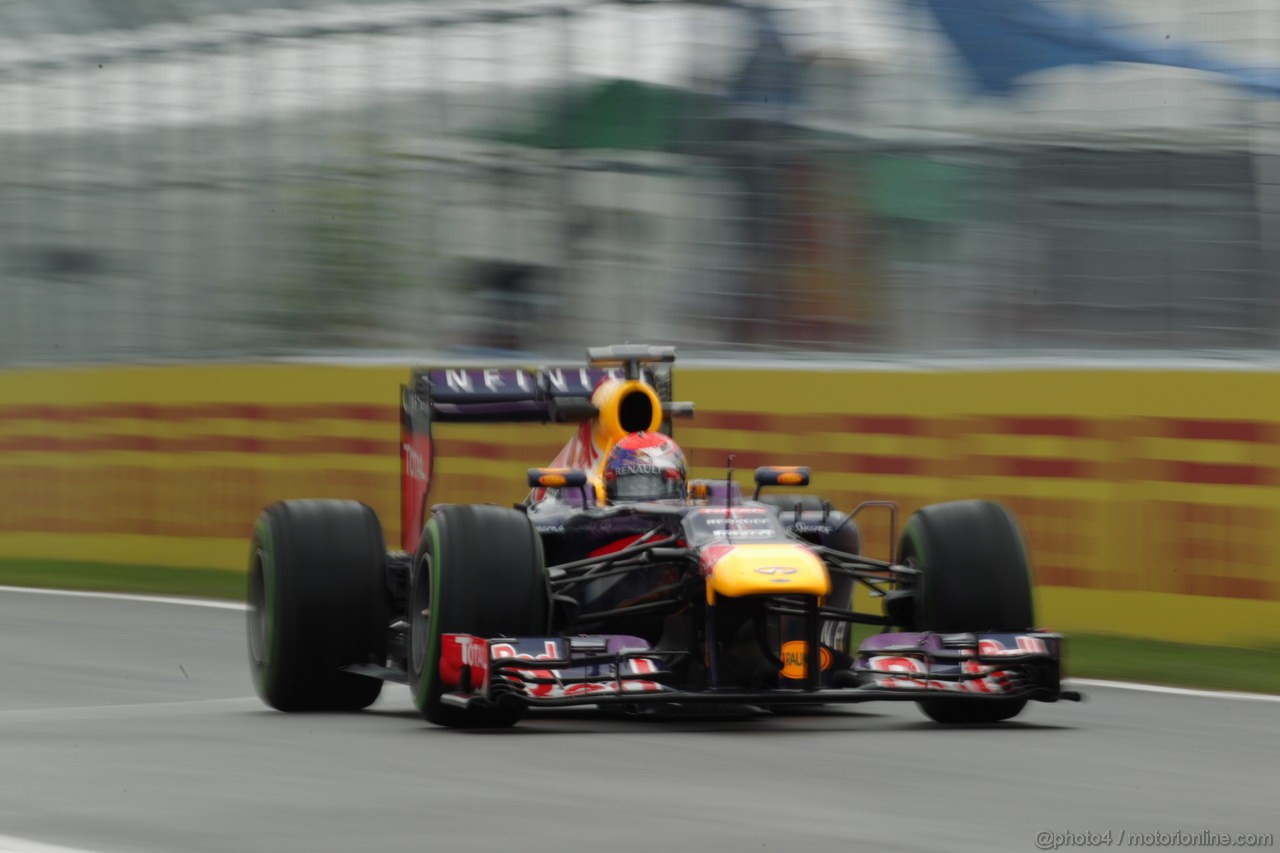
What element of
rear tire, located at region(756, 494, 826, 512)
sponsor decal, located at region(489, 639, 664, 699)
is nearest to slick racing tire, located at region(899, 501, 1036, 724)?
rear tire, located at region(756, 494, 826, 512)

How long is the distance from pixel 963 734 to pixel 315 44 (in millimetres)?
11272

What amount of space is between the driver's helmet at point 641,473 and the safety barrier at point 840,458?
3.58 metres

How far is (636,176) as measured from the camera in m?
16.6

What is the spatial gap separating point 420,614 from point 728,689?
4.35 feet


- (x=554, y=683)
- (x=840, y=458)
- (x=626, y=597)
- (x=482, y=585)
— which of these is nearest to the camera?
(x=554, y=683)

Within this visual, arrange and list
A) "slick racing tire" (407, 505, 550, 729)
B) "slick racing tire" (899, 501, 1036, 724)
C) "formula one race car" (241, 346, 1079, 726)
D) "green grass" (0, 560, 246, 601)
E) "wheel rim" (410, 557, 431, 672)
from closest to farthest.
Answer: "formula one race car" (241, 346, 1079, 726) → "slick racing tire" (407, 505, 550, 729) → "wheel rim" (410, 557, 431, 672) → "slick racing tire" (899, 501, 1036, 724) → "green grass" (0, 560, 246, 601)

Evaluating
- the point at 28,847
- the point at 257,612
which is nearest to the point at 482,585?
the point at 257,612

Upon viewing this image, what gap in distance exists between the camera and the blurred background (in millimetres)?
13664

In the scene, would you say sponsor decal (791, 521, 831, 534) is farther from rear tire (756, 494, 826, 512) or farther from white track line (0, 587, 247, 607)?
white track line (0, 587, 247, 607)

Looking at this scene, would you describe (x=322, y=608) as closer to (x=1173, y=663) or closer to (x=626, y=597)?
(x=626, y=597)

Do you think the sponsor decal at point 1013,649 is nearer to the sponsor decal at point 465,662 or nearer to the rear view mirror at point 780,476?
the rear view mirror at point 780,476

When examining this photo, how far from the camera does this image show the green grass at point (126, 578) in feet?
56.3

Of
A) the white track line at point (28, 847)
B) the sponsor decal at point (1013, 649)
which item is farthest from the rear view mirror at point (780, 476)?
the white track line at point (28, 847)

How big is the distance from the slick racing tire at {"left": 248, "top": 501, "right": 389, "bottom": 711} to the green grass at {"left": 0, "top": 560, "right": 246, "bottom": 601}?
656 cm
